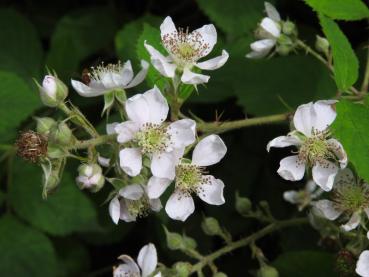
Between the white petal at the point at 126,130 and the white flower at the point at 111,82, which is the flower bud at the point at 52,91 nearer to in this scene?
the white flower at the point at 111,82

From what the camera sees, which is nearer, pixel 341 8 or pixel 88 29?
pixel 341 8

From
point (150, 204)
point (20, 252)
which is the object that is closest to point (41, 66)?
point (20, 252)

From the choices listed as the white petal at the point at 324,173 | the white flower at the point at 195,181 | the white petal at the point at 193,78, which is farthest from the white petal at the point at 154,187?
the white petal at the point at 324,173

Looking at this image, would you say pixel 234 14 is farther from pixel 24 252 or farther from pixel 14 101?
pixel 24 252

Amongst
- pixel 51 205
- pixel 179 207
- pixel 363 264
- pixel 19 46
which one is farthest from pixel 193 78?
pixel 19 46

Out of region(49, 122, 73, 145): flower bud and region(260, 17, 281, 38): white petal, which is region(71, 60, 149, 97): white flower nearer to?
region(49, 122, 73, 145): flower bud

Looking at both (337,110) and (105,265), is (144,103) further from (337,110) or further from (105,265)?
(105,265)

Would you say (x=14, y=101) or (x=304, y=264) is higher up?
(x=14, y=101)
